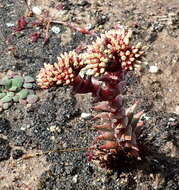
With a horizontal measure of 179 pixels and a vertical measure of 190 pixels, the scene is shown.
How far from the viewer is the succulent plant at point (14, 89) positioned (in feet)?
13.6

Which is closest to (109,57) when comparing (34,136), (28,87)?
(34,136)

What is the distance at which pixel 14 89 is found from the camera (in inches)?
165

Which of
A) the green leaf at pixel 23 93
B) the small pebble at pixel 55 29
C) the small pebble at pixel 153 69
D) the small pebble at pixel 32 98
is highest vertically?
the small pebble at pixel 55 29

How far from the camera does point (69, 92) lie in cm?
419

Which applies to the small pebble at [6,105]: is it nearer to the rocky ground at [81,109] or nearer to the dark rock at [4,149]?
the rocky ground at [81,109]

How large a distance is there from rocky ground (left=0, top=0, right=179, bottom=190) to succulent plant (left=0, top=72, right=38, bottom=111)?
7 cm

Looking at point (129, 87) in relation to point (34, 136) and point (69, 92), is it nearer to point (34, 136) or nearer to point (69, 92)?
point (69, 92)

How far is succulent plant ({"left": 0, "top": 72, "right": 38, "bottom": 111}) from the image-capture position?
4137 mm

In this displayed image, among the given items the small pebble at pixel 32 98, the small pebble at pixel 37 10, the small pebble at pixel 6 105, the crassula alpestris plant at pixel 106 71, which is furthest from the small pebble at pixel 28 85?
the crassula alpestris plant at pixel 106 71

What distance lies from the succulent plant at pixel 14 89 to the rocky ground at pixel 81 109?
69mm

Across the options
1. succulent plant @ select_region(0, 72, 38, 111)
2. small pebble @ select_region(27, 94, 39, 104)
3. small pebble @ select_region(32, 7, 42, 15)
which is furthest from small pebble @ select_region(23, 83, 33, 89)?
small pebble @ select_region(32, 7, 42, 15)

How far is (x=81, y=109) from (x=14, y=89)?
25.2 inches

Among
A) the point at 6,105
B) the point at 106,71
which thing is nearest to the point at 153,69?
the point at 6,105

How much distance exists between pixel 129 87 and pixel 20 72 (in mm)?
1031
